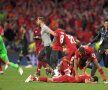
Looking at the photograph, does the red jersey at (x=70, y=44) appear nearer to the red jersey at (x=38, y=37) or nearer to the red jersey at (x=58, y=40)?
the red jersey at (x=58, y=40)

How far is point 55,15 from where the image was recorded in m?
34.3

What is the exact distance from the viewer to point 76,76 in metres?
19.3

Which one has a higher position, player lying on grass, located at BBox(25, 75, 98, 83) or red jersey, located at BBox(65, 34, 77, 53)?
red jersey, located at BBox(65, 34, 77, 53)

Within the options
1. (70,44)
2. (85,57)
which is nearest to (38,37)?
(70,44)

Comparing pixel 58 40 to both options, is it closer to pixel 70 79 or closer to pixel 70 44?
pixel 70 44

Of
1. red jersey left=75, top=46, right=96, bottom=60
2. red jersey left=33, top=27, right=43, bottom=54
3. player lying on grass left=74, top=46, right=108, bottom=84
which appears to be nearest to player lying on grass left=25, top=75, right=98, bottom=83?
player lying on grass left=74, top=46, right=108, bottom=84

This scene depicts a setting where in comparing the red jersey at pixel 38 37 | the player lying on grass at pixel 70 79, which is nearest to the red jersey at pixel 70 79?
the player lying on grass at pixel 70 79

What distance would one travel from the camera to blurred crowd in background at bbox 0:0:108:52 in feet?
110

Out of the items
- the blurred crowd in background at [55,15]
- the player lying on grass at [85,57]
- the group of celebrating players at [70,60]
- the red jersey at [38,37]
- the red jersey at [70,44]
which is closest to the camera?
the player lying on grass at [85,57]

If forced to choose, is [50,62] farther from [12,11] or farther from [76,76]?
[12,11]

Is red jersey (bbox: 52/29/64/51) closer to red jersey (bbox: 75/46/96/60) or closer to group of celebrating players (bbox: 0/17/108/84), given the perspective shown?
group of celebrating players (bbox: 0/17/108/84)

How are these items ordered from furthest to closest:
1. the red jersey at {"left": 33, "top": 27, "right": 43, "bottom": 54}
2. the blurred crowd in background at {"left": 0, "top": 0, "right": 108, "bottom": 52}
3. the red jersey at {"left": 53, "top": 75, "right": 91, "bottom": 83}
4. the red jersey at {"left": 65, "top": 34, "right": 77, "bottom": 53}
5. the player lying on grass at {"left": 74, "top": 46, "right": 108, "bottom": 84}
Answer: the blurred crowd in background at {"left": 0, "top": 0, "right": 108, "bottom": 52}
the red jersey at {"left": 33, "top": 27, "right": 43, "bottom": 54}
the red jersey at {"left": 65, "top": 34, "right": 77, "bottom": 53}
the red jersey at {"left": 53, "top": 75, "right": 91, "bottom": 83}
the player lying on grass at {"left": 74, "top": 46, "right": 108, "bottom": 84}

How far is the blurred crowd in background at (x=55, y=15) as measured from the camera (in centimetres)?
3344

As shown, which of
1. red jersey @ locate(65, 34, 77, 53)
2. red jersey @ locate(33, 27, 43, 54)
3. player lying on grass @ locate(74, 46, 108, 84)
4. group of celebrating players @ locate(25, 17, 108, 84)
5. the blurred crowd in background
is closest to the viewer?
player lying on grass @ locate(74, 46, 108, 84)
